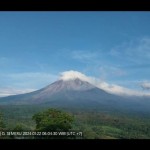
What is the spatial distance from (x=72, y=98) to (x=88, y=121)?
0.91 feet

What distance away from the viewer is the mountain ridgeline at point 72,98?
2783 millimetres

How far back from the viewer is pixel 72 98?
9.38 ft

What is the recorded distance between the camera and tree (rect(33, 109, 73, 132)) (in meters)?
2.76

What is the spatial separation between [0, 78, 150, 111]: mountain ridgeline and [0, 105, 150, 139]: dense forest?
0.17ft

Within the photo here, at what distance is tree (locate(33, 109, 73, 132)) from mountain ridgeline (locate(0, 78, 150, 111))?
0.29 feet

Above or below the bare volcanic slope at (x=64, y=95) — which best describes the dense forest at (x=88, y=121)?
below

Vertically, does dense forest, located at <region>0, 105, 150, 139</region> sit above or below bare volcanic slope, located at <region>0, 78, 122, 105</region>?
below
